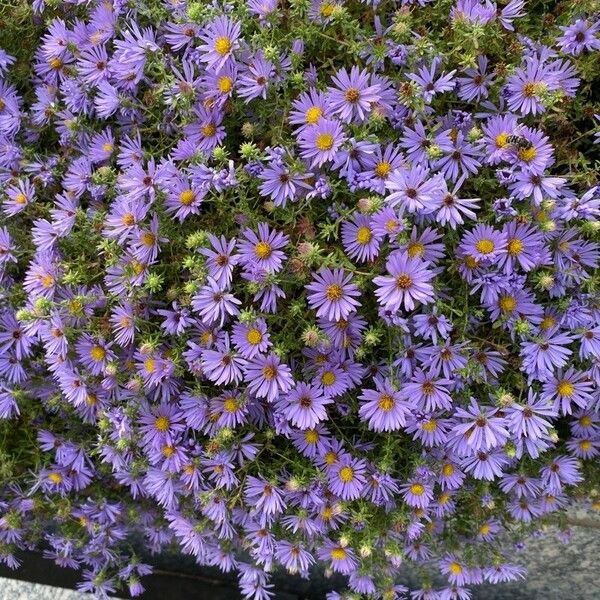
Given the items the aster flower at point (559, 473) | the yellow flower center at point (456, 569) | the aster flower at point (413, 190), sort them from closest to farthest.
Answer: the aster flower at point (413, 190)
the aster flower at point (559, 473)
the yellow flower center at point (456, 569)

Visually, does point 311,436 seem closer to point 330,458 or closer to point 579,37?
point 330,458

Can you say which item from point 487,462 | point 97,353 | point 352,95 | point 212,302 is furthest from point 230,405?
point 352,95

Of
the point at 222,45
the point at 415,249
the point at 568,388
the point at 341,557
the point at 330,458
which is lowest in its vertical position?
the point at 341,557

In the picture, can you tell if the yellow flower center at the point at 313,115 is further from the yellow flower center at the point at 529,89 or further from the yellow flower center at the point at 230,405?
the yellow flower center at the point at 230,405

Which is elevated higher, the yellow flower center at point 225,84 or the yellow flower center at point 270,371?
the yellow flower center at point 225,84

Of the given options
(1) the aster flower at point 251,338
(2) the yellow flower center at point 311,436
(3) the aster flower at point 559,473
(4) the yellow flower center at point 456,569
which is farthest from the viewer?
(4) the yellow flower center at point 456,569

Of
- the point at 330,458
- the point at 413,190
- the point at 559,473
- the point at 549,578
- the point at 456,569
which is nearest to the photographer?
the point at 413,190

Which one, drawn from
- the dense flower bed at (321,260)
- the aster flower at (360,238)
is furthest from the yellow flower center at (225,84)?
the aster flower at (360,238)

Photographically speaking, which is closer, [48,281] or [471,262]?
[471,262]
